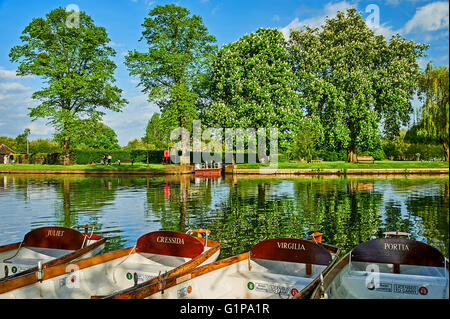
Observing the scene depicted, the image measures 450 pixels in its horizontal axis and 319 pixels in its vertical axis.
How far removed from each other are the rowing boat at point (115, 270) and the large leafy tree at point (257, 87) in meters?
36.0

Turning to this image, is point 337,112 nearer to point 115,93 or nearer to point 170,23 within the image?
point 170,23

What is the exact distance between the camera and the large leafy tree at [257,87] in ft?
145

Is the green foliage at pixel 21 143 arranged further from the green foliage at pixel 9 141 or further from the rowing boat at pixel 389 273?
the rowing boat at pixel 389 273

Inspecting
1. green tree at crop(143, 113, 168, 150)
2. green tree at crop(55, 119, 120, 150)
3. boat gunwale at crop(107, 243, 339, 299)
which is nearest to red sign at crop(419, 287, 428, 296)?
boat gunwale at crop(107, 243, 339, 299)

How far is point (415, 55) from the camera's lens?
48.8 meters

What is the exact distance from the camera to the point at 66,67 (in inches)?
2007

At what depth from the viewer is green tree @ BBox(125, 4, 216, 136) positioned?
4722 cm

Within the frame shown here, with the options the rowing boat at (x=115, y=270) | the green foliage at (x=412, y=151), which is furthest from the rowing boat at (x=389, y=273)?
the green foliage at (x=412, y=151)

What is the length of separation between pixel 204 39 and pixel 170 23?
16.9 feet

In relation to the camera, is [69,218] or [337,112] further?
[337,112]

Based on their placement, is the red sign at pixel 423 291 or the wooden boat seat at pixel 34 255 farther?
the wooden boat seat at pixel 34 255

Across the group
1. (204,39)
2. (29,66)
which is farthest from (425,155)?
(29,66)

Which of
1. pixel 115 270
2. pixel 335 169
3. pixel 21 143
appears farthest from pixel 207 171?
pixel 21 143
